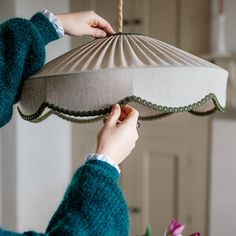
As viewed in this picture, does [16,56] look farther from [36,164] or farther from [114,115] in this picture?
[36,164]

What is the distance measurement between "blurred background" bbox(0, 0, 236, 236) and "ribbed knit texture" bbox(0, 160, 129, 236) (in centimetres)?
149

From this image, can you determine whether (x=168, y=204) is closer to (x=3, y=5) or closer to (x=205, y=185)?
(x=205, y=185)

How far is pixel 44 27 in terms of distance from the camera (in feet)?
2.77

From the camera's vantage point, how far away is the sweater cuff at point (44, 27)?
0.84 meters

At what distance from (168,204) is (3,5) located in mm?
1317

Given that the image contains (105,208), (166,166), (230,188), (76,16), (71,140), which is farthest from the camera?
(71,140)

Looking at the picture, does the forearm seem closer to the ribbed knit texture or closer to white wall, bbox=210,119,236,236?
the ribbed knit texture

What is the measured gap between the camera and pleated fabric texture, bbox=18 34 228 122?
2.02ft

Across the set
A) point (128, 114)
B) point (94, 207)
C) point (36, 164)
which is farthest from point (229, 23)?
point (94, 207)

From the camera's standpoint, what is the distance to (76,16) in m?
0.95

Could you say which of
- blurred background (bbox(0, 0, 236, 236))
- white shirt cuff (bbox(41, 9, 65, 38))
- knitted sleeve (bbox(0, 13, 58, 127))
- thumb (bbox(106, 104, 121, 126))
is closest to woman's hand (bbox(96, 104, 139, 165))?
thumb (bbox(106, 104, 121, 126))

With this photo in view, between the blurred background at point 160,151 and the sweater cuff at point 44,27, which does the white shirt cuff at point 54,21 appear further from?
the blurred background at point 160,151

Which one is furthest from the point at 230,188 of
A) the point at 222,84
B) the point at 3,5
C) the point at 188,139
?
the point at 222,84

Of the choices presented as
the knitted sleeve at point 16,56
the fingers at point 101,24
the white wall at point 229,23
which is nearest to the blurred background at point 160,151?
the white wall at point 229,23
